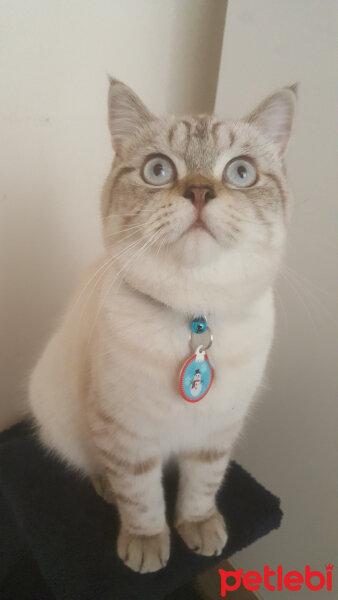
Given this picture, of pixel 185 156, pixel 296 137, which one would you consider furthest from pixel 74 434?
pixel 296 137

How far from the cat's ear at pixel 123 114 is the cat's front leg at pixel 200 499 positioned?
71cm

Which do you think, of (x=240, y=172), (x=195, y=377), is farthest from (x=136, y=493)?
(x=240, y=172)

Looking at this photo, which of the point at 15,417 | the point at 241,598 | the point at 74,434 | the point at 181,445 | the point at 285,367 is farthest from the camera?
the point at 15,417

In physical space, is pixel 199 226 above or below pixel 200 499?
above

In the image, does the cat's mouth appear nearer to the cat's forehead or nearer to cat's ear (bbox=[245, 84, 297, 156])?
the cat's forehead

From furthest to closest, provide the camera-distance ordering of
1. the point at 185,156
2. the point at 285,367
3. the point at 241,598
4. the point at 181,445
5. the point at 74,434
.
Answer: the point at 241,598 < the point at 285,367 < the point at 74,434 < the point at 181,445 < the point at 185,156

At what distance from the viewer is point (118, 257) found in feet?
2.25

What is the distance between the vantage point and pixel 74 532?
90cm

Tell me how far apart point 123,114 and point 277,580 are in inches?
58.2

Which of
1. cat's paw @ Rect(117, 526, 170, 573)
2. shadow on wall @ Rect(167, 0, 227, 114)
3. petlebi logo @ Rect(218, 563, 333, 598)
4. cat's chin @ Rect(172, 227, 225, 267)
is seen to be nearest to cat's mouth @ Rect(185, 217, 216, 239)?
cat's chin @ Rect(172, 227, 225, 267)

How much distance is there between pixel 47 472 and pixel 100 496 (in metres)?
0.17

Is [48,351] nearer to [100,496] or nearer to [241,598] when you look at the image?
[100,496]

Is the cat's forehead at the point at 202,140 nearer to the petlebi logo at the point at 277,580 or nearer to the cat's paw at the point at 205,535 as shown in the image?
the cat's paw at the point at 205,535

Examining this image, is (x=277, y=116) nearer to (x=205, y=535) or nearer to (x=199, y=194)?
(x=199, y=194)
